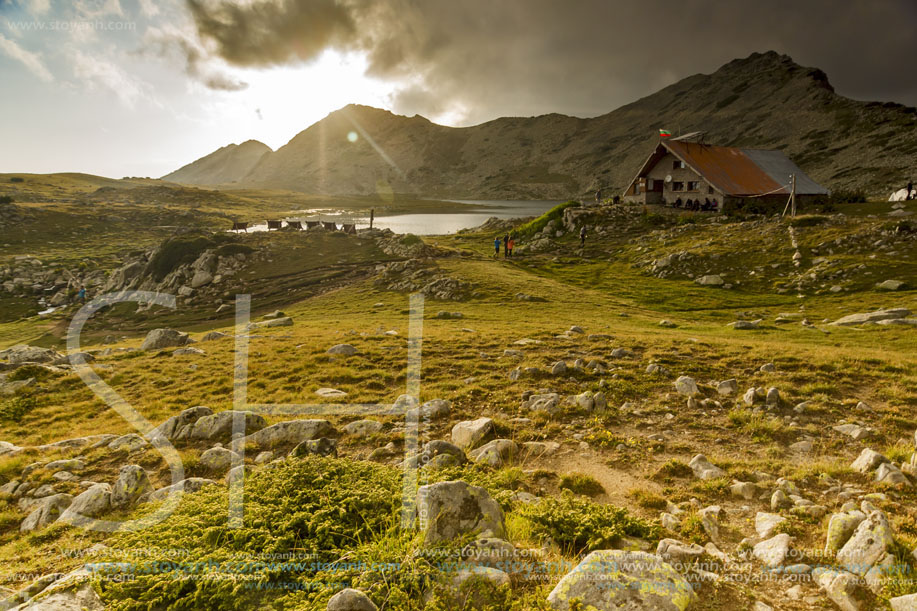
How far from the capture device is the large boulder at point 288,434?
8.91 m

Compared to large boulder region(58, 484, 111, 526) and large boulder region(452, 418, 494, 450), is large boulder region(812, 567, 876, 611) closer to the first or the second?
large boulder region(452, 418, 494, 450)

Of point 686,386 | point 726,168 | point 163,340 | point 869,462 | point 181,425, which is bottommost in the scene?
point 163,340

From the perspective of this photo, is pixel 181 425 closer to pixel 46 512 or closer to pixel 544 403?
pixel 46 512

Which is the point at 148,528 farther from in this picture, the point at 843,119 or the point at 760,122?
the point at 760,122

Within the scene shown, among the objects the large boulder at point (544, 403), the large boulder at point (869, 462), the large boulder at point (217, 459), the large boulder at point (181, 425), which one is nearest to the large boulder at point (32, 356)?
the large boulder at point (181, 425)

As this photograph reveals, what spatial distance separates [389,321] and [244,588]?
850 inches

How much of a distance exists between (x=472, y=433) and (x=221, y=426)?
5988mm

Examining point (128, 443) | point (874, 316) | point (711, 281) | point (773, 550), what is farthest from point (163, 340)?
point (711, 281)

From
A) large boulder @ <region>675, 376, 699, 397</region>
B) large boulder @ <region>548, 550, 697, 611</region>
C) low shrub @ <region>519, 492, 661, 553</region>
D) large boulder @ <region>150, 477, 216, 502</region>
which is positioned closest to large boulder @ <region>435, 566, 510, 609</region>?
large boulder @ <region>548, 550, 697, 611</region>

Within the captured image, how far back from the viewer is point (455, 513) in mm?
4922

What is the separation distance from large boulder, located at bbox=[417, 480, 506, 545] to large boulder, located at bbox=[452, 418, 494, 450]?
10.9 ft

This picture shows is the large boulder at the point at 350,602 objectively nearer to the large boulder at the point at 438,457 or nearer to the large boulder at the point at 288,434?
the large boulder at the point at 438,457

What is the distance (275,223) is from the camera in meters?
63.8

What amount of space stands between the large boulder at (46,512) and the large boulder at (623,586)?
7.80 meters
